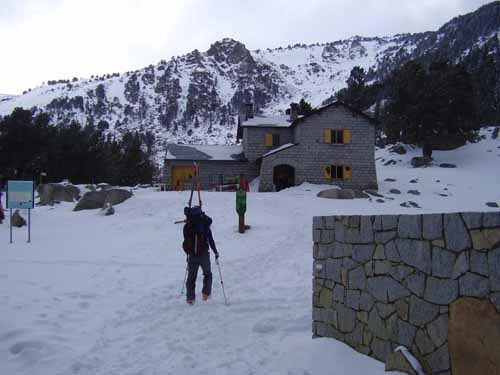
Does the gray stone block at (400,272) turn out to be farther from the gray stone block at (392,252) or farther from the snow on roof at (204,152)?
the snow on roof at (204,152)

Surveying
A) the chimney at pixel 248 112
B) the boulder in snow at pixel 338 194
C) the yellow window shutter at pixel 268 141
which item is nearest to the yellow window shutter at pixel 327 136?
the yellow window shutter at pixel 268 141

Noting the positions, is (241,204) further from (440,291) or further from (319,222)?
(440,291)

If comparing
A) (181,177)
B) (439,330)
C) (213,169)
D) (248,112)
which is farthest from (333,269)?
(248,112)

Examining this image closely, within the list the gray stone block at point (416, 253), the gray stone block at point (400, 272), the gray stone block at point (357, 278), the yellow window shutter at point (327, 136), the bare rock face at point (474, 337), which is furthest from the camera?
the yellow window shutter at point (327, 136)

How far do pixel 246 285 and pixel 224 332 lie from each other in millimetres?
2677

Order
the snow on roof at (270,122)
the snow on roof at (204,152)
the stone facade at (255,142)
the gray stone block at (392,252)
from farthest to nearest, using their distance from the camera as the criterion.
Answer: the snow on roof at (270,122)
the stone facade at (255,142)
the snow on roof at (204,152)
the gray stone block at (392,252)

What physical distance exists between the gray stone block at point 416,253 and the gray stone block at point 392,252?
0.17 feet

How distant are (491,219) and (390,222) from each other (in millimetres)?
1221

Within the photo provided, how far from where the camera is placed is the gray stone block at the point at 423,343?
11.1 feet

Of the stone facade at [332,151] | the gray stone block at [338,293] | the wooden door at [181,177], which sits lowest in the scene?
the gray stone block at [338,293]

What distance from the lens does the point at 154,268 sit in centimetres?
1016

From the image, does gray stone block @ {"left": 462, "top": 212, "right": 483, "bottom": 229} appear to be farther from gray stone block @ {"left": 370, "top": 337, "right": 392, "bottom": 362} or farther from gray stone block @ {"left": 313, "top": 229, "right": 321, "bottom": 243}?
gray stone block @ {"left": 313, "top": 229, "right": 321, "bottom": 243}

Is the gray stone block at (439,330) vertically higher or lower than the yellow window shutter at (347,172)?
lower

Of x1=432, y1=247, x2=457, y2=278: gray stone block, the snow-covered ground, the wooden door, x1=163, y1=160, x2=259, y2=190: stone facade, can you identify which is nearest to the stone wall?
x1=432, y1=247, x2=457, y2=278: gray stone block
